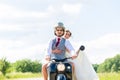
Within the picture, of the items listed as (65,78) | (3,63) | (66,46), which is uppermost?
(3,63)

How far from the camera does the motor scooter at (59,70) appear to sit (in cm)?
905

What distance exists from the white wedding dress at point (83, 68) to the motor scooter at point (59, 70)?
5.73 feet

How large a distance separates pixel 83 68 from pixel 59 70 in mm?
2222

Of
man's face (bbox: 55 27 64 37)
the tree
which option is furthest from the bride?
the tree

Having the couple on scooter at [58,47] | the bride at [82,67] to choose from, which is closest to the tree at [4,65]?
the bride at [82,67]

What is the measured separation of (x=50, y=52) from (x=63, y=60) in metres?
0.33

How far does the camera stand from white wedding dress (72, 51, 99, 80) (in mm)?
11055

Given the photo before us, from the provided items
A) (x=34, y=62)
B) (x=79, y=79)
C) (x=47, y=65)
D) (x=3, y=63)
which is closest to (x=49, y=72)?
(x=47, y=65)

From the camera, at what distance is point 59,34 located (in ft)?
30.8

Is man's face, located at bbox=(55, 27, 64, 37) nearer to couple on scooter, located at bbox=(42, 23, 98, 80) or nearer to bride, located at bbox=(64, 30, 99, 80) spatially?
couple on scooter, located at bbox=(42, 23, 98, 80)

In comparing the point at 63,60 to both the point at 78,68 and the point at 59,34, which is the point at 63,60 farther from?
the point at 78,68

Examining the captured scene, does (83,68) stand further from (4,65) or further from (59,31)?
(4,65)

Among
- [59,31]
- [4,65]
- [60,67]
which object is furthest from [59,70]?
[4,65]

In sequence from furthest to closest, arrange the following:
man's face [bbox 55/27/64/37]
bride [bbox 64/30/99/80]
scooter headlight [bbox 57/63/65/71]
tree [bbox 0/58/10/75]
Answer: tree [bbox 0/58/10/75] → bride [bbox 64/30/99/80] → man's face [bbox 55/27/64/37] → scooter headlight [bbox 57/63/65/71]
